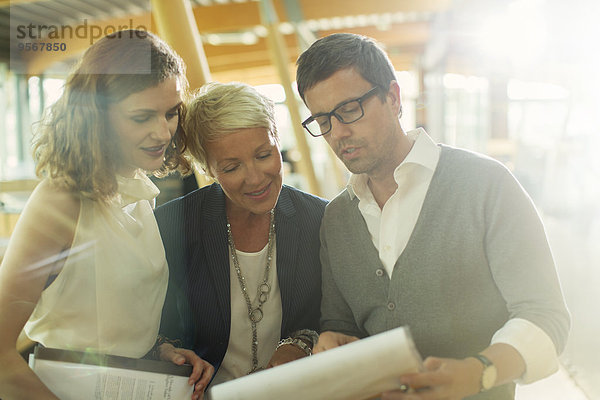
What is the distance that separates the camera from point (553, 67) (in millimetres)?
3133

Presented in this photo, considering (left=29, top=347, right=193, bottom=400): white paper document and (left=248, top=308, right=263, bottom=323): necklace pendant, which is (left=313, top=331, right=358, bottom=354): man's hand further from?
(left=29, top=347, right=193, bottom=400): white paper document

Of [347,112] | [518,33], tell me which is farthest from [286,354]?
[518,33]

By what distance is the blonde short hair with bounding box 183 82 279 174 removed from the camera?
158 cm

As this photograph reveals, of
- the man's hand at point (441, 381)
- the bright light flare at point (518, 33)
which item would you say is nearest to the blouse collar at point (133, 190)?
the man's hand at point (441, 381)

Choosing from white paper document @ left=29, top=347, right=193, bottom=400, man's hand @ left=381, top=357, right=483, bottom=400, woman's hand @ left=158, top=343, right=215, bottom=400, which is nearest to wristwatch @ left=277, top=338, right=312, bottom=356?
woman's hand @ left=158, top=343, right=215, bottom=400

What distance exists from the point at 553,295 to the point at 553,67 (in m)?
2.32

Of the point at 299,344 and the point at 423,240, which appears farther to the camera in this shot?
the point at 299,344

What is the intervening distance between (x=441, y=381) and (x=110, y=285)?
0.89 meters

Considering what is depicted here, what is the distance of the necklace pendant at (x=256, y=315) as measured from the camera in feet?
5.49

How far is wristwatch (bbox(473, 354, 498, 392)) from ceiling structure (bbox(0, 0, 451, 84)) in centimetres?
101

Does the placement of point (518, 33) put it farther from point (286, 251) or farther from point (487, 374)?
point (487, 374)

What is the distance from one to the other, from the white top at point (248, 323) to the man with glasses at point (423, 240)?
8.0 inches

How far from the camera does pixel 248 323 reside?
5.50 ft

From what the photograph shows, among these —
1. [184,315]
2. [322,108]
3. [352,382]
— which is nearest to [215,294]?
[184,315]
